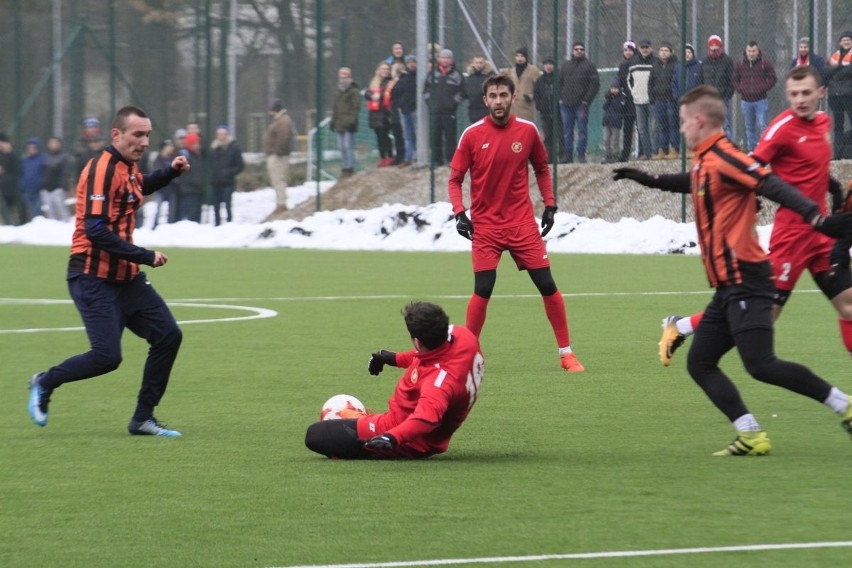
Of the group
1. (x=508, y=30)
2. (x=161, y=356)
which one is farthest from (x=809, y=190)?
(x=508, y=30)

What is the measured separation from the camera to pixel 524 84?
29.1 metres

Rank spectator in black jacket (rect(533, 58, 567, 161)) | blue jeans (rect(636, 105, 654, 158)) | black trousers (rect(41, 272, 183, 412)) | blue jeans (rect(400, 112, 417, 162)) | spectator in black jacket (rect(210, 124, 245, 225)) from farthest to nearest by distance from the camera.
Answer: spectator in black jacket (rect(210, 124, 245, 225)) < blue jeans (rect(400, 112, 417, 162)) < spectator in black jacket (rect(533, 58, 567, 161)) < blue jeans (rect(636, 105, 654, 158)) < black trousers (rect(41, 272, 183, 412))

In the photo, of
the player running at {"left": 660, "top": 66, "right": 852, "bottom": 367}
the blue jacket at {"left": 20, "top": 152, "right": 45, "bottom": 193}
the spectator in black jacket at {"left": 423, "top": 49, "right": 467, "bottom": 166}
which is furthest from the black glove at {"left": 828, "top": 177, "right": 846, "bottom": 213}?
the blue jacket at {"left": 20, "top": 152, "right": 45, "bottom": 193}

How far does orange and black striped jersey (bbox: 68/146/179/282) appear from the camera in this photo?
28.3ft

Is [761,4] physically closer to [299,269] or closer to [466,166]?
[299,269]

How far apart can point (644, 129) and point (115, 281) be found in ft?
64.7

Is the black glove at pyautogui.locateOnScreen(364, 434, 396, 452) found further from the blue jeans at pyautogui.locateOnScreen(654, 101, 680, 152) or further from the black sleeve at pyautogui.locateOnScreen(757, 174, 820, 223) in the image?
the blue jeans at pyautogui.locateOnScreen(654, 101, 680, 152)

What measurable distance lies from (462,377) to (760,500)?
1650 mm

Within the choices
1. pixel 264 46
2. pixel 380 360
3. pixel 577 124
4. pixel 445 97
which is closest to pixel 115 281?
pixel 380 360

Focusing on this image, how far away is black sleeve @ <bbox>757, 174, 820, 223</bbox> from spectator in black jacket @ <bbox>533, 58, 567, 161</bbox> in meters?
21.8

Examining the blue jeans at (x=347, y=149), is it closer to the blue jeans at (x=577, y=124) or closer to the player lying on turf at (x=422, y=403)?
the blue jeans at (x=577, y=124)

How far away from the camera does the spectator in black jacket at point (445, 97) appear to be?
30359mm

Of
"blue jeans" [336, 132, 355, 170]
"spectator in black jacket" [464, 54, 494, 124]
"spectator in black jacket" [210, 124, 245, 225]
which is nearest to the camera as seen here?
"spectator in black jacket" [464, 54, 494, 124]

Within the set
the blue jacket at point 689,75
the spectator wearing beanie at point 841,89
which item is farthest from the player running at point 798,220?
the blue jacket at point 689,75
